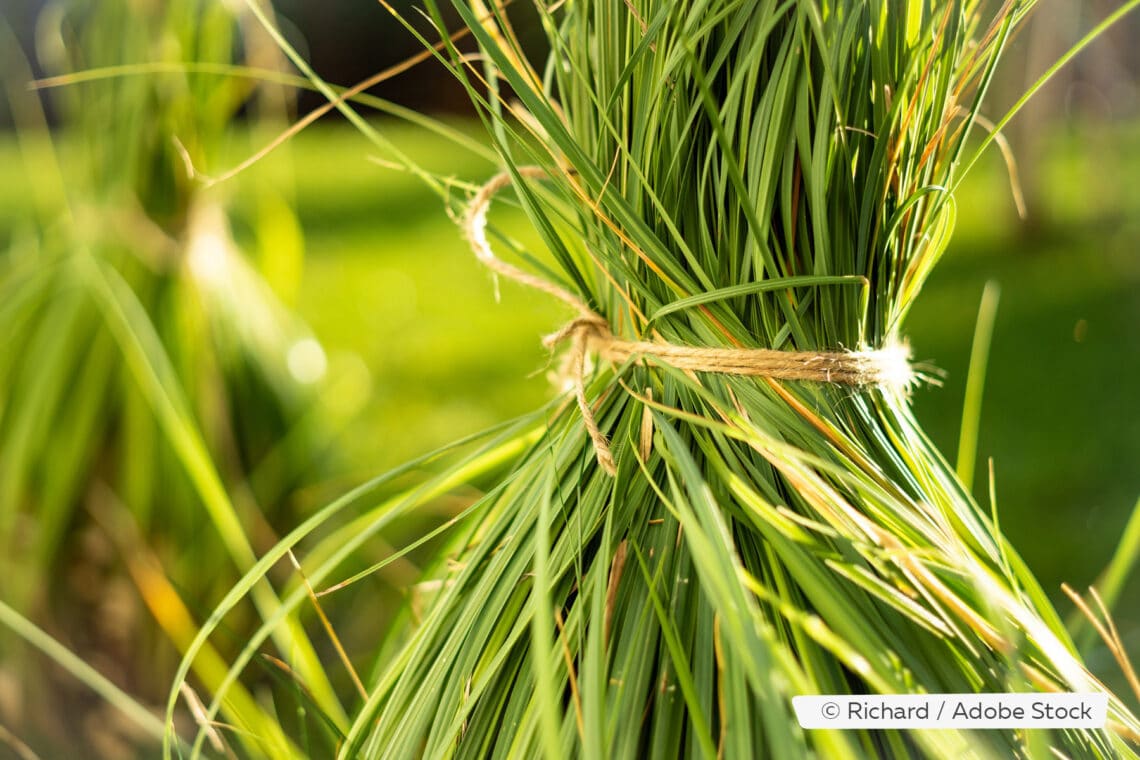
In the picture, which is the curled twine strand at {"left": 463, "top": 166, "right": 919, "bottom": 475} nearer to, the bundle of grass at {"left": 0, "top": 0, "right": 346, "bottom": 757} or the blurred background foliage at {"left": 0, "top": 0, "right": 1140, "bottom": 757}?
the blurred background foliage at {"left": 0, "top": 0, "right": 1140, "bottom": 757}

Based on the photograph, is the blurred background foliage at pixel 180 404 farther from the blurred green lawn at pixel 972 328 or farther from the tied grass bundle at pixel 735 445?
the tied grass bundle at pixel 735 445

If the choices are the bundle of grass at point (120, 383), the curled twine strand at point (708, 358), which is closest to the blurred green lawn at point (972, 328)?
the bundle of grass at point (120, 383)

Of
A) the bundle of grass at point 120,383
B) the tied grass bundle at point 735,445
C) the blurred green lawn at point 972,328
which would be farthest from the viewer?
the blurred green lawn at point 972,328

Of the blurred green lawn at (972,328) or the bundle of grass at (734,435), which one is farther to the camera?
the blurred green lawn at (972,328)

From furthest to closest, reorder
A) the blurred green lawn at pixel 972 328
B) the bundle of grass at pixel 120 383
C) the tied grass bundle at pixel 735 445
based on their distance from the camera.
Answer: the blurred green lawn at pixel 972 328 < the bundle of grass at pixel 120 383 < the tied grass bundle at pixel 735 445

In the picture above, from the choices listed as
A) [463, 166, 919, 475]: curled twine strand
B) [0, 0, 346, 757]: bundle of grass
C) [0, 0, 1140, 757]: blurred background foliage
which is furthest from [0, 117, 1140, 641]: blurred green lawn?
[463, 166, 919, 475]: curled twine strand

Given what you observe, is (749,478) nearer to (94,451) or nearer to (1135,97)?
(94,451)

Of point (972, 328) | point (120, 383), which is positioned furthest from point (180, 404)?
point (972, 328)

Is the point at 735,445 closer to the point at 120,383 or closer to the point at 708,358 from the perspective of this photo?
the point at 708,358
